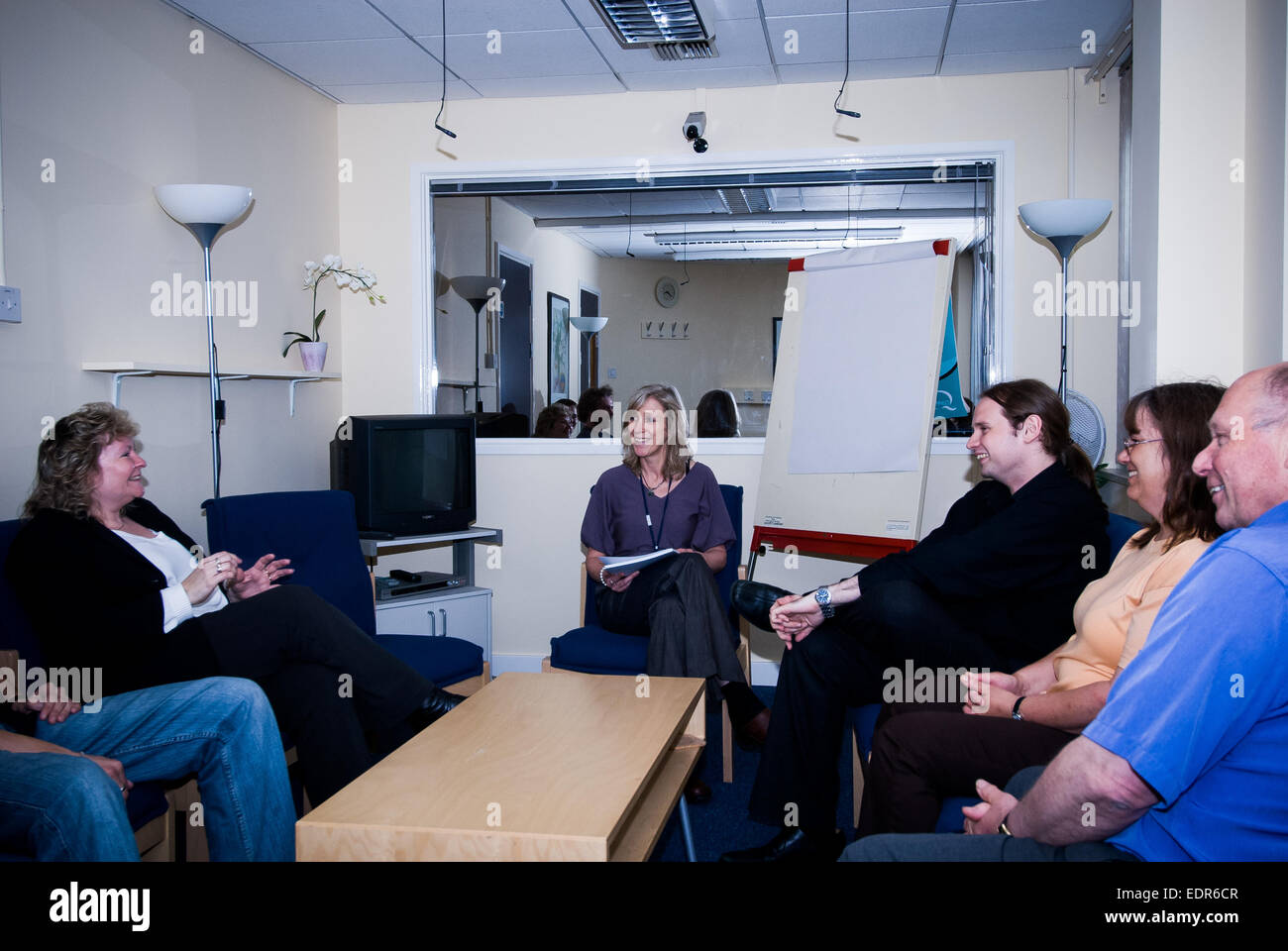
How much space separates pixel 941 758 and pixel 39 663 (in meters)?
1.98

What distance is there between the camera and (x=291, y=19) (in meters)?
3.33

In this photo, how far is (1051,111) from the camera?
3863 millimetres

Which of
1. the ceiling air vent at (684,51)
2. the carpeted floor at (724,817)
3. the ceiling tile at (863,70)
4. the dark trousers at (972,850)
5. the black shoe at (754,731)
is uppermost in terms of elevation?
the ceiling tile at (863,70)

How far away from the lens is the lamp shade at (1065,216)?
3.37 m

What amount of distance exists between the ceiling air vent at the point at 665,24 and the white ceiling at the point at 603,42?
6cm

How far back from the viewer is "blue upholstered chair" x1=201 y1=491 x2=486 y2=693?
293 centimetres

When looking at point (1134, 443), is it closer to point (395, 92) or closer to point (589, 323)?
point (395, 92)

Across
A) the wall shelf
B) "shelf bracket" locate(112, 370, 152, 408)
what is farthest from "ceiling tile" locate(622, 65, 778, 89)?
"shelf bracket" locate(112, 370, 152, 408)

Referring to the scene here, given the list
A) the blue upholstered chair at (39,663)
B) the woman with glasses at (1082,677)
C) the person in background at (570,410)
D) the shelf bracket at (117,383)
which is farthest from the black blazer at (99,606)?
the person in background at (570,410)

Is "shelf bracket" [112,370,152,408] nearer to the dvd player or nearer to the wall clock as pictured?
the dvd player

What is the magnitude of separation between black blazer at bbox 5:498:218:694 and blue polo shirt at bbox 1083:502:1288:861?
80.3 inches

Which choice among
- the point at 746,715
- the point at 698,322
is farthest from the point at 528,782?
the point at 698,322

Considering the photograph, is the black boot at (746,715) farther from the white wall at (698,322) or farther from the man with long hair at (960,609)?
the white wall at (698,322)
